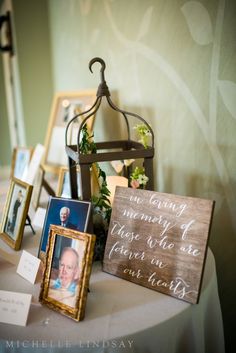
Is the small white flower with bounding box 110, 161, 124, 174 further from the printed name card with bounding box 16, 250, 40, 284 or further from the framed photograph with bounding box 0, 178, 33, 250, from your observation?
the printed name card with bounding box 16, 250, 40, 284

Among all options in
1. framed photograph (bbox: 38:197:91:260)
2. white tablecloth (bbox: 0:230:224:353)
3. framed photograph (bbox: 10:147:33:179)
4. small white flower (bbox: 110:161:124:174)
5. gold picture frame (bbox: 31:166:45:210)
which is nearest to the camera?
white tablecloth (bbox: 0:230:224:353)

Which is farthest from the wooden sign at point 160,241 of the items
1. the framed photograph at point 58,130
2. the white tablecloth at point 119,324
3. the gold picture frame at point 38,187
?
the framed photograph at point 58,130

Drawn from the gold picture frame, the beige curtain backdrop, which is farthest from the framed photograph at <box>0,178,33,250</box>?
the beige curtain backdrop

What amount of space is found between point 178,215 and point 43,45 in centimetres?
197

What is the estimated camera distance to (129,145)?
1249 millimetres

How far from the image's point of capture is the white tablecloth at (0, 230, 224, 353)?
0.70 meters

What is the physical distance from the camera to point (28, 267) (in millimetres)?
929

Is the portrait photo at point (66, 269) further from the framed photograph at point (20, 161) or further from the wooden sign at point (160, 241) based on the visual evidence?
the framed photograph at point (20, 161)

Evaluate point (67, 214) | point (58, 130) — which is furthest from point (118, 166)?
point (58, 130)

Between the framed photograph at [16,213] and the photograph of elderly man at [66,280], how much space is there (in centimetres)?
36

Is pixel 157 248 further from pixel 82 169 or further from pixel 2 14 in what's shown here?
pixel 2 14

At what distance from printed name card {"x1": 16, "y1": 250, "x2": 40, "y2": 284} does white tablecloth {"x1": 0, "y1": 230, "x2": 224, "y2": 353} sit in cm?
2

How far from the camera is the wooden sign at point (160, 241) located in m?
0.78

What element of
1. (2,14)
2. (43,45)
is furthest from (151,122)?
(2,14)
